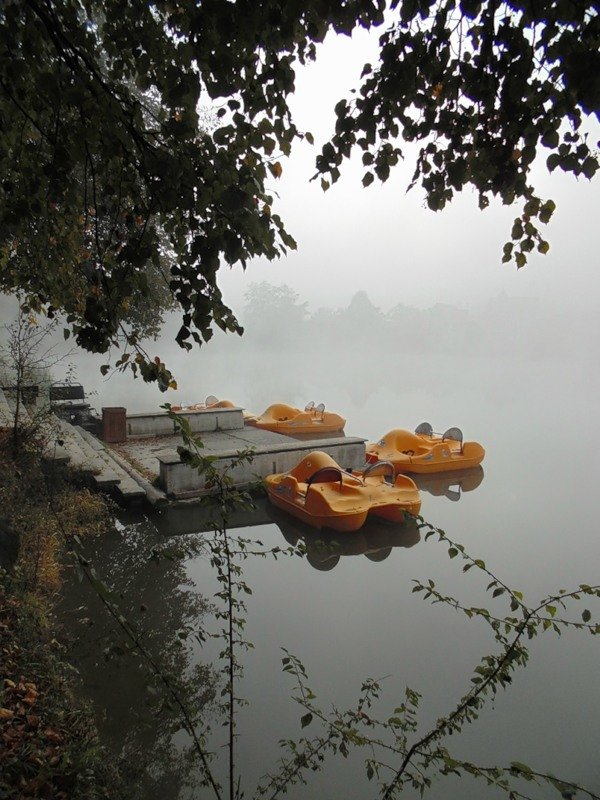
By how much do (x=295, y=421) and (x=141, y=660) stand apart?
621 inches

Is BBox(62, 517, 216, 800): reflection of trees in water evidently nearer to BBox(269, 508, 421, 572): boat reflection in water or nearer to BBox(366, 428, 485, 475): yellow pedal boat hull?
BBox(269, 508, 421, 572): boat reflection in water

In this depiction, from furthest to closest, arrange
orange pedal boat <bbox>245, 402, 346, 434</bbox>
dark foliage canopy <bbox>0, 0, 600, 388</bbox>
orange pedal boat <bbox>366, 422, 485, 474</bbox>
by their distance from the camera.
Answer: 1. orange pedal boat <bbox>245, 402, 346, 434</bbox>
2. orange pedal boat <bbox>366, 422, 485, 474</bbox>
3. dark foliage canopy <bbox>0, 0, 600, 388</bbox>

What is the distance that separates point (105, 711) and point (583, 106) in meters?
4.74

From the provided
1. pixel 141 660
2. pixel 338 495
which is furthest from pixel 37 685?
pixel 338 495

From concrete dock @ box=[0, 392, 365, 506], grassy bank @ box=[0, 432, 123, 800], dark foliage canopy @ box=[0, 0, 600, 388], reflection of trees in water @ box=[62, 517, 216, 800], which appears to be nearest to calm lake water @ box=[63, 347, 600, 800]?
reflection of trees in water @ box=[62, 517, 216, 800]

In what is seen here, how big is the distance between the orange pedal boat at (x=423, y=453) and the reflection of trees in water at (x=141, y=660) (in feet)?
22.0

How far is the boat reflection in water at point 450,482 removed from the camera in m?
12.3

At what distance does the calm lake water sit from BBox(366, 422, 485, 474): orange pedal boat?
2.25ft

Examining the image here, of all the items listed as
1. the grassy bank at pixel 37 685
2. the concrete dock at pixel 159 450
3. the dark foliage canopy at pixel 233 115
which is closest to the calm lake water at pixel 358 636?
the grassy bank at pixel 37 685

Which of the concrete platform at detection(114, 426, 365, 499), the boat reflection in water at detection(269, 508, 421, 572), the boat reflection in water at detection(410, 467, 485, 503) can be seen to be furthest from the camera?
the boat reflection in water at detection(410, 467, 485, 503)

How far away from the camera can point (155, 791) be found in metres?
3.34

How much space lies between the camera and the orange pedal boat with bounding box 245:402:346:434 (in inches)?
672

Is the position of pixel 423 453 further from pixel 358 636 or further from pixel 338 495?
pixel 358 636

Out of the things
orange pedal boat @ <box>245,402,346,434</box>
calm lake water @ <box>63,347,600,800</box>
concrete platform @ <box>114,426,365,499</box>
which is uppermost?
orange pedal boat @ <box>245,402,346,434</box>
